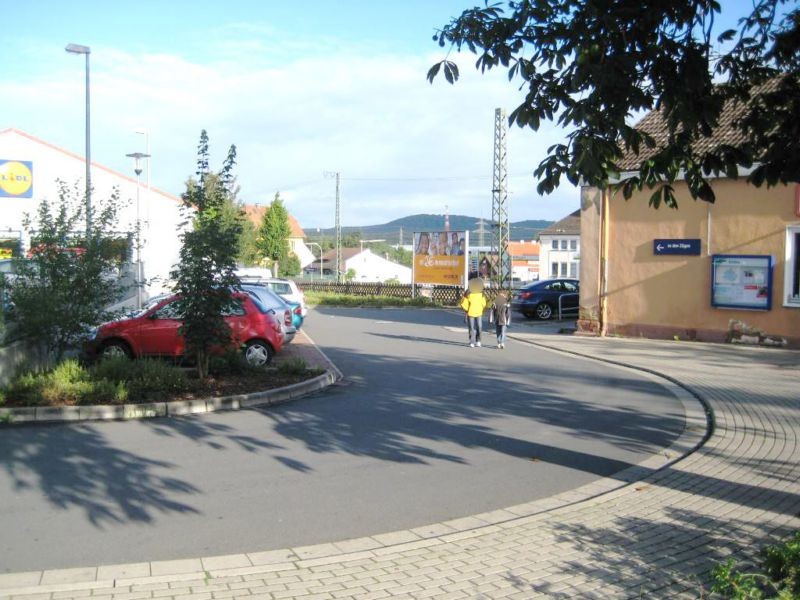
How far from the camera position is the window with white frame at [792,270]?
16.9 meters

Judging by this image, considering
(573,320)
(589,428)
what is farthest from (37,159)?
(589,428)

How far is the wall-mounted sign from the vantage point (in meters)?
17.3

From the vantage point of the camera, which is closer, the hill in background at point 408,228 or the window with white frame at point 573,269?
the window with white frame at point 573,269

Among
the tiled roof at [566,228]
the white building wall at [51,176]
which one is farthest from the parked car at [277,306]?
the tiled roof at [566,228]

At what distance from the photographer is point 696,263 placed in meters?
18.5

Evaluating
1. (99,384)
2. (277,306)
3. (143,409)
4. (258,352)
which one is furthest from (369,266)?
(143,409)

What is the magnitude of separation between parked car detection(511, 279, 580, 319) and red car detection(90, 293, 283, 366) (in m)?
16.1

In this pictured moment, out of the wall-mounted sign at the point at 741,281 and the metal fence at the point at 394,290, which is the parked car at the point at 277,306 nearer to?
the wall-mounted sign at the point at 741,281

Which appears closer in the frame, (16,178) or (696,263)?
(696,263)

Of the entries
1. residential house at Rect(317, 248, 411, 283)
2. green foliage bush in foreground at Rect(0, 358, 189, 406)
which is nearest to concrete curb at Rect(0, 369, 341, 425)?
green foliage bush in foreground at Rect(0, 358, 189, 406)

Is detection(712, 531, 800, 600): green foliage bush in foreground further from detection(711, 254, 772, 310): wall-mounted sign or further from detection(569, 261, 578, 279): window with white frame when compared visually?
detection(569, 261, 578, 279): window with white frame

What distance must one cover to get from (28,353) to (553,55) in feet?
30.1

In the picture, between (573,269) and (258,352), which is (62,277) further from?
(573,269)

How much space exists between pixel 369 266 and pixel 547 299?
9315 cm
